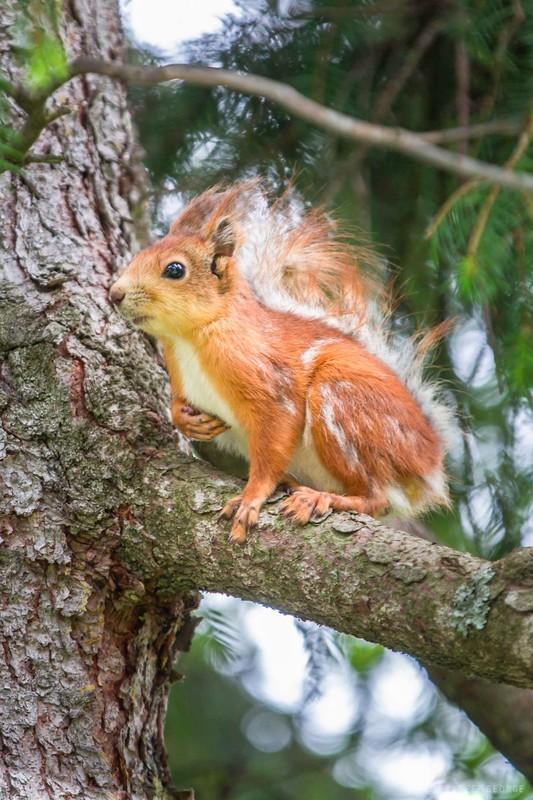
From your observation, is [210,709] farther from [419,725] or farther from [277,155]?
[277,155]

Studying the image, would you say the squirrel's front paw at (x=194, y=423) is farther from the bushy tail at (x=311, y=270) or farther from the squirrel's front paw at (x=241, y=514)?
the bushy tail at (x=311, y=270)

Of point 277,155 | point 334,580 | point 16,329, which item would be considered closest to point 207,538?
point 334,580

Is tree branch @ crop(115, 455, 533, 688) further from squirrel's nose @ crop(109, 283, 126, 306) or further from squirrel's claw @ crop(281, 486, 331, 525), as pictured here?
squirrel's nose @ crop(109, 283, 126, 306)

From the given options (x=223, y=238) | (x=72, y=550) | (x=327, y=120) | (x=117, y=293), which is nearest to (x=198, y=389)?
(x=117, y=293)

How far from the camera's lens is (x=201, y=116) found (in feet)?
10.3

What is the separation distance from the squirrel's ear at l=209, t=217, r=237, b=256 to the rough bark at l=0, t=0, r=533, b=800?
0.40 m

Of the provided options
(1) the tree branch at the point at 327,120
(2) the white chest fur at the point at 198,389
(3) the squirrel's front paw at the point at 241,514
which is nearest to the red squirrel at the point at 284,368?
(2) the white chest fur at the point at 198,389

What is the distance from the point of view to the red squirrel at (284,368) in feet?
7.73

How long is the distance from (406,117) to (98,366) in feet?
4.96

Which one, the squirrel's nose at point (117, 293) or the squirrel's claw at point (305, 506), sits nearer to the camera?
the squirrel's claw at point (305, 506)

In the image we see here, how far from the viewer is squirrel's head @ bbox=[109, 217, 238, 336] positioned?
2350mm

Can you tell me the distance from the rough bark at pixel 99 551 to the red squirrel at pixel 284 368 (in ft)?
0.46

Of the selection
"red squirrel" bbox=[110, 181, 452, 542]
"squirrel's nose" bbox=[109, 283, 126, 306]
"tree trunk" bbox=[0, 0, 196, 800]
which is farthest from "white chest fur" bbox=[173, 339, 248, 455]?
"squirrel's nose" bbox=[109, 283, 126, 306]

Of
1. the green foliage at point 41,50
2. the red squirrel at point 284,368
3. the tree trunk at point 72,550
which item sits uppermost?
the green foliage at point 41,50
